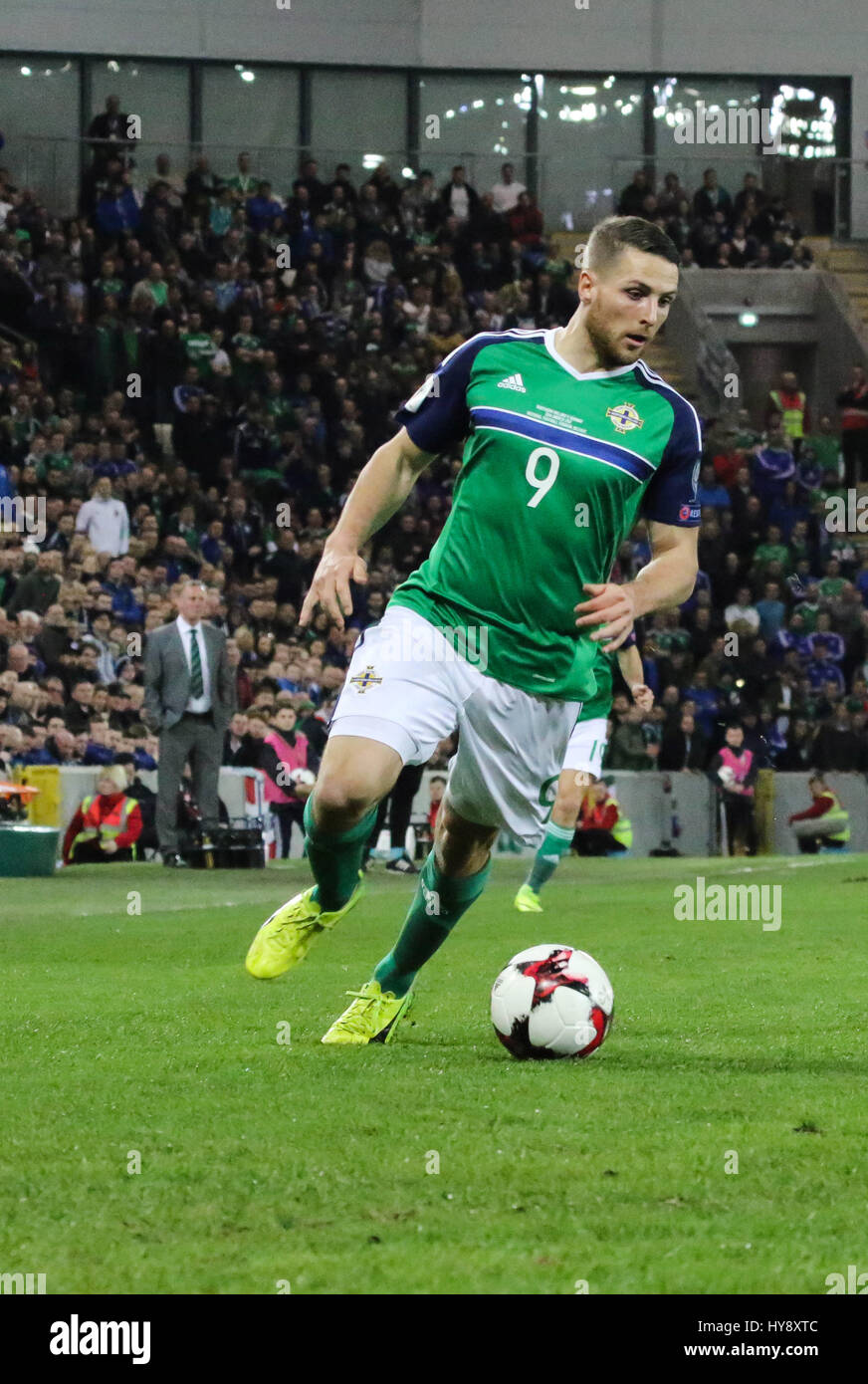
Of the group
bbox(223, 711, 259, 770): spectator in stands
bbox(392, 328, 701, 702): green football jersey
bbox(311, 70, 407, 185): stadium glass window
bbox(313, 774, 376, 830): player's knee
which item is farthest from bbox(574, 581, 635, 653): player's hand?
bbox(311, 70, 407, 185): stadium glass window

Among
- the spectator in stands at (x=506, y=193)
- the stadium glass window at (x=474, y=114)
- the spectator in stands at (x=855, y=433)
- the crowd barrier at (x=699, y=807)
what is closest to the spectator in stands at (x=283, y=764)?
the crowd barrier at (x=699, y=807)

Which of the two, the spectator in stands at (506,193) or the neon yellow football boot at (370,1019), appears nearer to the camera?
the neon yellow football boot at (370,1019)

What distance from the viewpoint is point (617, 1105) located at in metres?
5.64

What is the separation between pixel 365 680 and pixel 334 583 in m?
0.32

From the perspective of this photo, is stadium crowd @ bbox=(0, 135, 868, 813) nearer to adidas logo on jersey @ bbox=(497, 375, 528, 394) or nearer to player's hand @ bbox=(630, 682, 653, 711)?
player's hand @ bbox=(630, 682, 653, 711)

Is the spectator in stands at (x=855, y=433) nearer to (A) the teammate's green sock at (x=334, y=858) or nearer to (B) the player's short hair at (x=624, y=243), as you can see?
(B) the player's short hair at (x=624, y=243)

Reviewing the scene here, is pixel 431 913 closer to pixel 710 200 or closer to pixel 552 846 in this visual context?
pixel 552 846

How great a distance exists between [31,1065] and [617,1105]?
1.92m

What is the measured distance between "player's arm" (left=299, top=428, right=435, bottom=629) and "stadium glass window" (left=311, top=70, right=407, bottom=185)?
82.9 ft

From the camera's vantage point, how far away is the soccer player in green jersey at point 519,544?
644cm

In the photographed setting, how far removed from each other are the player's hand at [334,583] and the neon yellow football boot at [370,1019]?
1.38 meters

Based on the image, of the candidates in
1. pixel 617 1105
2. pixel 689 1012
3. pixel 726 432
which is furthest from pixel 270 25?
pixel 617 1105

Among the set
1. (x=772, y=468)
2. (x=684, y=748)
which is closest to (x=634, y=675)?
(x=684, y=748)
